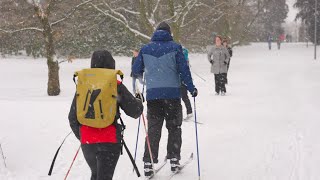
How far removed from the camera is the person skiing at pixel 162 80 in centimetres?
579

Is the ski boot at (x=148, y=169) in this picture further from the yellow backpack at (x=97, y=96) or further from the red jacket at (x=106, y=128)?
the yellow backpack at (x=97, y=96)

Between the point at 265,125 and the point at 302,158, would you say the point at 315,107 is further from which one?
the point at 302,158

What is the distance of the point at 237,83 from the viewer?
64.9 ft

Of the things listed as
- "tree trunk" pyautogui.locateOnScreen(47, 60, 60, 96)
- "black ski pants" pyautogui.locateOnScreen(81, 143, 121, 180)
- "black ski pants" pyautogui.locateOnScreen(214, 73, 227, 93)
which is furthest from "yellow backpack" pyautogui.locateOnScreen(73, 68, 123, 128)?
"tree trunk" pyautogui.locateOnScreen(47, 60, 60, 96)

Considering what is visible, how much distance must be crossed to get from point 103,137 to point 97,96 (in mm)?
404

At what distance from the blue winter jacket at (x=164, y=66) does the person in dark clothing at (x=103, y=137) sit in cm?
162

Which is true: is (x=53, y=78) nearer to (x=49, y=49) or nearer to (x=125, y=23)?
(x=49, y=49)

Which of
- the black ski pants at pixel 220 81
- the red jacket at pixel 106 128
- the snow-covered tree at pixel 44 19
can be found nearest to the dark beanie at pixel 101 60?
the red jacket at pixel 106 128

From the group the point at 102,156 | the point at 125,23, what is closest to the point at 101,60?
the point at 102,156

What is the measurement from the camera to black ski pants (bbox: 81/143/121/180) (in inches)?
164

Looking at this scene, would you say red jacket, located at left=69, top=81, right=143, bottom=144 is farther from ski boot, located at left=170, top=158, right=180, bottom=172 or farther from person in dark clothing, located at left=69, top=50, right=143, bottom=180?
ski boot, located at left=170, top=158, right=180, bottom=172

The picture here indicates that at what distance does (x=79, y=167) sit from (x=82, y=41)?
28.4 m

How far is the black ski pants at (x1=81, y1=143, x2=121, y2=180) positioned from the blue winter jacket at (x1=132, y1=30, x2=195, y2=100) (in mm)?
1775

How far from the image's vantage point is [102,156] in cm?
419
